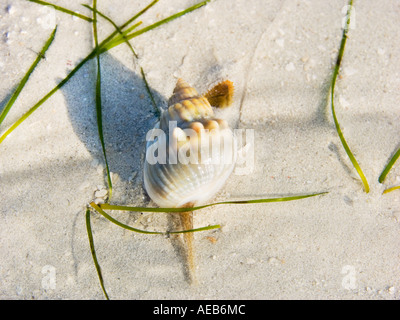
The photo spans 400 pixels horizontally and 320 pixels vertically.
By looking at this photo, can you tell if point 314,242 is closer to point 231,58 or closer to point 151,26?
point 231,58

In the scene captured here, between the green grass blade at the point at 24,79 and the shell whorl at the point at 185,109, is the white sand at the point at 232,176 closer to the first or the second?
the green grass blade at the point at 24,79

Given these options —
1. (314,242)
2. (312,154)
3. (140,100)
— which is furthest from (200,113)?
(314,242)

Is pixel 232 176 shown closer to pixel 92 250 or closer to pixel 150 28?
pixel 92 250

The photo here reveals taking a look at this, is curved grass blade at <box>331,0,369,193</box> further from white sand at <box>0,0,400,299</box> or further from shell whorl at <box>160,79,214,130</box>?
shell whorl at <box>160,79,214,130</box>

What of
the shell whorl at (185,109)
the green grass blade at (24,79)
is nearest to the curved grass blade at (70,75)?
the green grass blade at (24,79)

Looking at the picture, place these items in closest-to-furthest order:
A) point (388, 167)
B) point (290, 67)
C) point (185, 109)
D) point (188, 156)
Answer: point (188, 156) → point (185, 109) → point (388, 167) → point (290, 67)

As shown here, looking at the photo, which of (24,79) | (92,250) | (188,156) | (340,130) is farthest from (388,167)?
(24,79)
